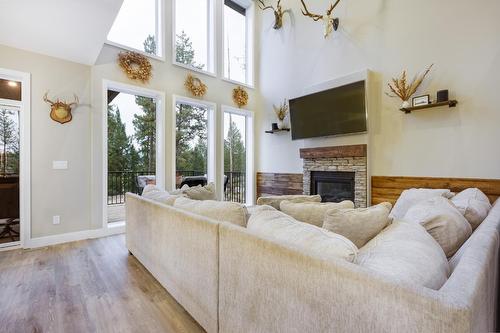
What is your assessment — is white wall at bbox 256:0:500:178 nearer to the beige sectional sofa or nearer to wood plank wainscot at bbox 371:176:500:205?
wood plank wainscot at bbox 371:176:500:205

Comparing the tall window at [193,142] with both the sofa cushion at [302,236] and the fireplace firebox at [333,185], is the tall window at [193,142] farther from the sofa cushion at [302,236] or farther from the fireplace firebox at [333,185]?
the sofa cushion at [302,236]

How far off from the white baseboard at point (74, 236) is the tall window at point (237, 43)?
3.93 meters

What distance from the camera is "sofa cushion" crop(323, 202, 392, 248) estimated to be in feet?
4.05

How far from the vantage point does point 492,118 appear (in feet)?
10.4

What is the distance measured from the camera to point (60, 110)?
3.67 metres

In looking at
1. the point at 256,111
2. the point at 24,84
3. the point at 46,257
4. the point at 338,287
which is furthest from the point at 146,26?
the point at 338,287

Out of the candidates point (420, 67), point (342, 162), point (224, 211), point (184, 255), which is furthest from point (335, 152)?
point (184, 255)

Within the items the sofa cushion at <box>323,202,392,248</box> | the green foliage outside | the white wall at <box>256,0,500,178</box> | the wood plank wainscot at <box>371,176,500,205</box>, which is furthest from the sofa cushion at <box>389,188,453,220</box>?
the green foliage outside

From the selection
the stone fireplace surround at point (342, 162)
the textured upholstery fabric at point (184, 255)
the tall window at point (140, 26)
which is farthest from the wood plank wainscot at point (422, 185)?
the tall window at point (140, 26)

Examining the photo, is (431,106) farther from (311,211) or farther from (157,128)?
(157,128)

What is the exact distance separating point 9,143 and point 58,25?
199cm

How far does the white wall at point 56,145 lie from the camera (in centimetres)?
351

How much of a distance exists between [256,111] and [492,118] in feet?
14.5

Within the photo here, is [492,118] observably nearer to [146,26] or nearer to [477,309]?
[477,309]
